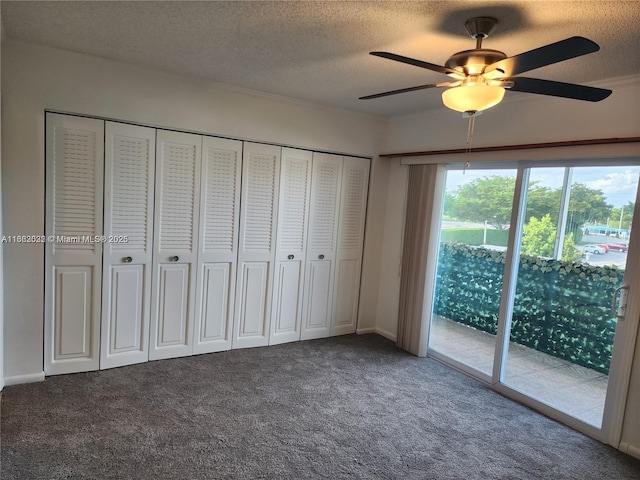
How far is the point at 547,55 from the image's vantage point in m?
1.63

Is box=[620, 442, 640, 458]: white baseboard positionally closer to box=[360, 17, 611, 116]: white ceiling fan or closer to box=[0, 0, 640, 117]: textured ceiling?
box=[360, 17, 611, 116]: white ceiling fan

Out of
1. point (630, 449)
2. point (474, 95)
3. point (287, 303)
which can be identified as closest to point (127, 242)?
point (287, 303)

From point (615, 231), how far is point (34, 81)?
405cm

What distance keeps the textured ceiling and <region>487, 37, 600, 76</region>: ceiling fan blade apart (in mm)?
296

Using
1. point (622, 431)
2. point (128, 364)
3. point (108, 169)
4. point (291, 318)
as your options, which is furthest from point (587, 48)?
point (128, 364)

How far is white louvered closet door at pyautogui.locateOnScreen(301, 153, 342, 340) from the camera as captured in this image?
4191mm

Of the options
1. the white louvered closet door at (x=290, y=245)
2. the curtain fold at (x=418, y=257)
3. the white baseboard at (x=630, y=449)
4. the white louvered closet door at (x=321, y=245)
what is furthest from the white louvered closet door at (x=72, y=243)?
the white baseboard at (x=630, y=449)

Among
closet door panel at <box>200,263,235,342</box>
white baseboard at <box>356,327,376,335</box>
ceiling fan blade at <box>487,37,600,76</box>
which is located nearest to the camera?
ceiling fan blade at <box>487,37,600,76</box>

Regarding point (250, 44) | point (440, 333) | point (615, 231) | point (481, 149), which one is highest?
point (250, 44)

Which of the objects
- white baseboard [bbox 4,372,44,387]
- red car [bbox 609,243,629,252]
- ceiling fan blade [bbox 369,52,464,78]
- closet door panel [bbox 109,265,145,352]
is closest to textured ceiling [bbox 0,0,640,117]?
ceiling fan blade [bbox 369,52,464,78]

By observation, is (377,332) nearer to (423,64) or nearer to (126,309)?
(126,309)

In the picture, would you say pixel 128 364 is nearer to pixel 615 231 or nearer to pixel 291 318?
pixel 291 318

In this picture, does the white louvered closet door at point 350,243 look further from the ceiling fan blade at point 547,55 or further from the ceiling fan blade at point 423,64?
the ceiling fan blade at point 547,55

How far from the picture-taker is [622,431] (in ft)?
8.98
